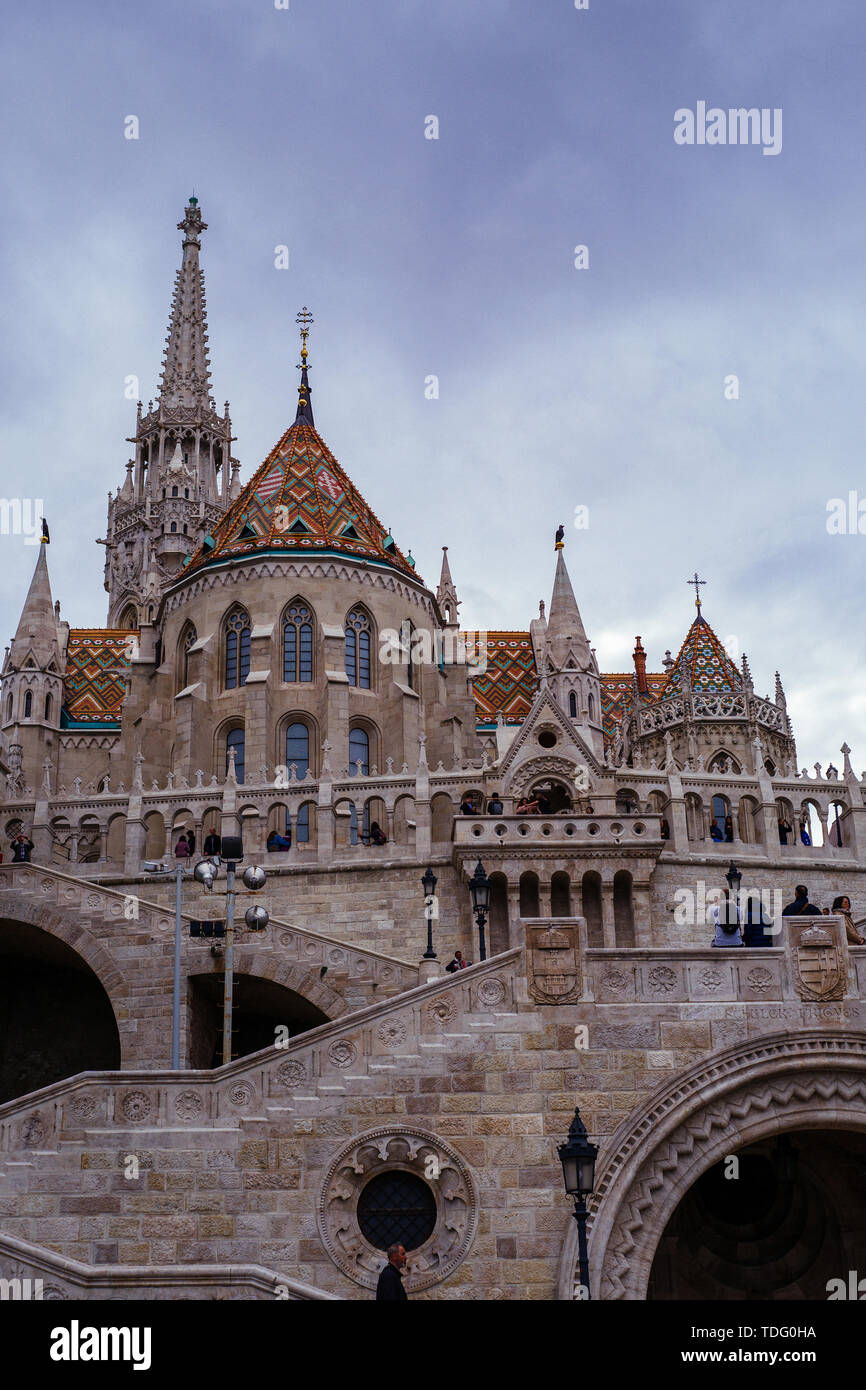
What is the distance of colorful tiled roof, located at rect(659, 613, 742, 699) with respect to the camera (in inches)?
1857

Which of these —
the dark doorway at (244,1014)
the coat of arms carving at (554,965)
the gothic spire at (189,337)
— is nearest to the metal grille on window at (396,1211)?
the coat of arms carving at (554,965)

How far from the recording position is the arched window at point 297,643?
43.8 metres

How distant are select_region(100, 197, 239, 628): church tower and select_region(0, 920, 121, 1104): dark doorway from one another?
41805 mm

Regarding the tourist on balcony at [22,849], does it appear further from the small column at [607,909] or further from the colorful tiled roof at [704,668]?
the colorful tiled roof at [704,668]

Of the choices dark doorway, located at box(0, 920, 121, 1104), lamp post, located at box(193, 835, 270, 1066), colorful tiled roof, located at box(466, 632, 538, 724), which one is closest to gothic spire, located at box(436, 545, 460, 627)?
colorful tiled roof, located at box(466, 632, 538, 724)

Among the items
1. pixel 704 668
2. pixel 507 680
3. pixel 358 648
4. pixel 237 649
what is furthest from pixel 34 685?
pixel 704 668

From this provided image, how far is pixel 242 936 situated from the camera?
2877 centimetres

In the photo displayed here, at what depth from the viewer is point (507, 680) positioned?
50.2 metres

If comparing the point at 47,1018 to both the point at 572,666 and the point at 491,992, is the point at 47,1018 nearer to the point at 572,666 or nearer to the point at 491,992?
the point at 491,992

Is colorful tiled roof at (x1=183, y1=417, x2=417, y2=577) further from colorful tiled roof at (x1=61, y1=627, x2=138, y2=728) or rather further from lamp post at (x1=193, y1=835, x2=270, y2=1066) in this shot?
lamp post at (x1=193, y1=835, x2=270, y2=1066)

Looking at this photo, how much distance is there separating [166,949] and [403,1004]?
1160 centimetres
